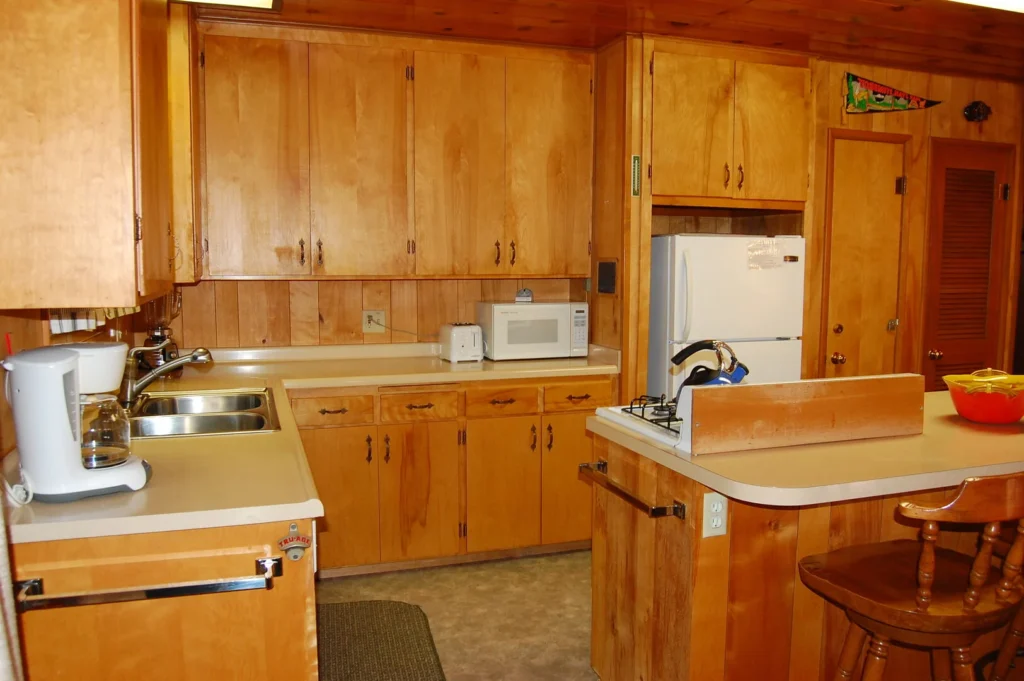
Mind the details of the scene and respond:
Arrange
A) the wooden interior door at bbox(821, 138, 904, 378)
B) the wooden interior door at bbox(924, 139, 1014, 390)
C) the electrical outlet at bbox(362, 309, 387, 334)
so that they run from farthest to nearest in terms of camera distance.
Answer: the wooden interior door at bbox(924, 139, 1014, 390) → the wooden interior door at bbox(821, 138, 904, 378) → the electrical outlet at bbox(362, 309, 387, 334)

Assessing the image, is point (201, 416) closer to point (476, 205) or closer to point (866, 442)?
point (476, 205)

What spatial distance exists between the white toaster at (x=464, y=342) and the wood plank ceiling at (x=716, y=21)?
1380 mm

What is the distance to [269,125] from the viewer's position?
346 centimetres

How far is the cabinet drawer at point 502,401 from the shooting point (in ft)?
11.5

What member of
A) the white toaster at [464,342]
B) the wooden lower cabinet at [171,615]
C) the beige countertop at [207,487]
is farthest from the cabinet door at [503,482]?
the wooden lower cabinet at [171,615]

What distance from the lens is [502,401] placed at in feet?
11.7

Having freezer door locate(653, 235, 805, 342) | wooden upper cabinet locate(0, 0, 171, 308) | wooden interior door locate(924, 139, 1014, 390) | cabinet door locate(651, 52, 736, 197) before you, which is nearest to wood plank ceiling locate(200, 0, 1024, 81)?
cabinet door locate(651, 52, 736, 197)

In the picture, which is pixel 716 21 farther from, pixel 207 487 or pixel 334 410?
pixel 207 487

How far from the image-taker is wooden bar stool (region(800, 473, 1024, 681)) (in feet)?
5.41

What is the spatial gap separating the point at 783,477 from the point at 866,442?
0.50 metres

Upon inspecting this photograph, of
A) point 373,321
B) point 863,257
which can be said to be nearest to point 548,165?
point 373,321

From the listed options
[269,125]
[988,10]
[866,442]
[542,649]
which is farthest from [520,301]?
[988,10]

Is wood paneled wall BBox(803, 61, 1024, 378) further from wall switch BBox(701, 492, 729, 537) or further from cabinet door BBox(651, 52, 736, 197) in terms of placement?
wall switch BBox(701, 492, 729, 537)

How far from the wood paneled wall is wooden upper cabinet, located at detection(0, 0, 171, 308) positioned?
3307 millimetres
